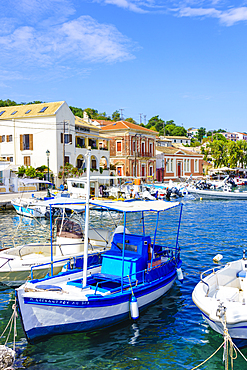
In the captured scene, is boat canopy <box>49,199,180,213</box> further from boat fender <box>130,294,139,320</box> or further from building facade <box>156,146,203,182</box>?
building facade <box>156,146,203,182</box>

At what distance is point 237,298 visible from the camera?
922cm

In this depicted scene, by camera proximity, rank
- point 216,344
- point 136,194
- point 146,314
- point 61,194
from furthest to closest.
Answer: point 136,194, point 61,194, point 146,314, point 216,344

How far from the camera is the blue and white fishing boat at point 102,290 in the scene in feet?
26.1

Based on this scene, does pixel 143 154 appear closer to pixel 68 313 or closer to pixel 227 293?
pixel 227 293

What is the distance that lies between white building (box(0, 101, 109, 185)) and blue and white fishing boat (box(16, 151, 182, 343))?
3145 cm

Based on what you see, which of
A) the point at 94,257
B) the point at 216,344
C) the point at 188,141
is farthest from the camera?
the point at 188,141

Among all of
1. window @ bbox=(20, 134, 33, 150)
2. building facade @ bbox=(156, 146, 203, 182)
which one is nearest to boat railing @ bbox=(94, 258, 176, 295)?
window @ bbox=(20, 134, 33, 150)

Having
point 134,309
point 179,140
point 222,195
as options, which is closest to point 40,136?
point 222,195

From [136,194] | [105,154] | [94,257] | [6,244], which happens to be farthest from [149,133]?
[94,257]

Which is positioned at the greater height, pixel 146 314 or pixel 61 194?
pixel 61 194

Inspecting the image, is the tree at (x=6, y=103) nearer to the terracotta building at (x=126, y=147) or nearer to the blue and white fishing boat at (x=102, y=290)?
the terracotta building at (x=126, y=147)

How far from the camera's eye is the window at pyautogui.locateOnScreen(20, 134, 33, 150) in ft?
142

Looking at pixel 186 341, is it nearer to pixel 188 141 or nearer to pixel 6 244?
pixel 6 244

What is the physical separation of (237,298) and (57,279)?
16.3 ft
